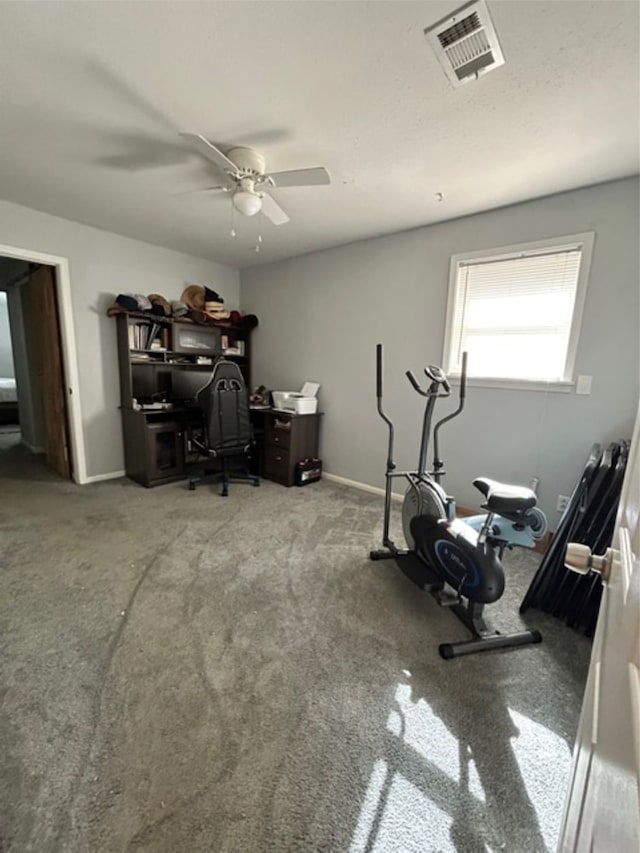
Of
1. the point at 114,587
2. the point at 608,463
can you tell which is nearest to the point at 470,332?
the point at 608,463

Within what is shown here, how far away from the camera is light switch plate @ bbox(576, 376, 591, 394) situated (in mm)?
2467

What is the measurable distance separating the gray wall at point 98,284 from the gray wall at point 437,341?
1.16m

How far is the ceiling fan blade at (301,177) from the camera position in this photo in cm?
192

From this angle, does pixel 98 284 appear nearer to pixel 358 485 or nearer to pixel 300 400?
pixel 300 400

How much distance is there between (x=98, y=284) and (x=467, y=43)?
352 cm

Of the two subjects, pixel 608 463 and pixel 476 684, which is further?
pixel 608 463

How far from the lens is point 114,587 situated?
80.6 inches

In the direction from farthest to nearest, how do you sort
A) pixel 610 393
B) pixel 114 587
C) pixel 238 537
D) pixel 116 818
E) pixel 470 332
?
pixel 470 332 < pixel 238 537 < pixel 610 393 < pixel 114 587 < pixel 116 818

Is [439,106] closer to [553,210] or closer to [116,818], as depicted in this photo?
[553,210]

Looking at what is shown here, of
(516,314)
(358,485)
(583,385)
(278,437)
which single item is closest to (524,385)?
(583,385)

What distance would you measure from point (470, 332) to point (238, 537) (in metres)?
2.46

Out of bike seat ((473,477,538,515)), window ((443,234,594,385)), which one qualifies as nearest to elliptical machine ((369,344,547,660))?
bike seat ((473,477,538,515))

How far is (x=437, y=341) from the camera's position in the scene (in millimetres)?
3160

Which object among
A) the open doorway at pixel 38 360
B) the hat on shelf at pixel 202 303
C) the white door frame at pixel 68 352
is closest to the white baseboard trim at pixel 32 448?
the open doorway at pixel 38 360
